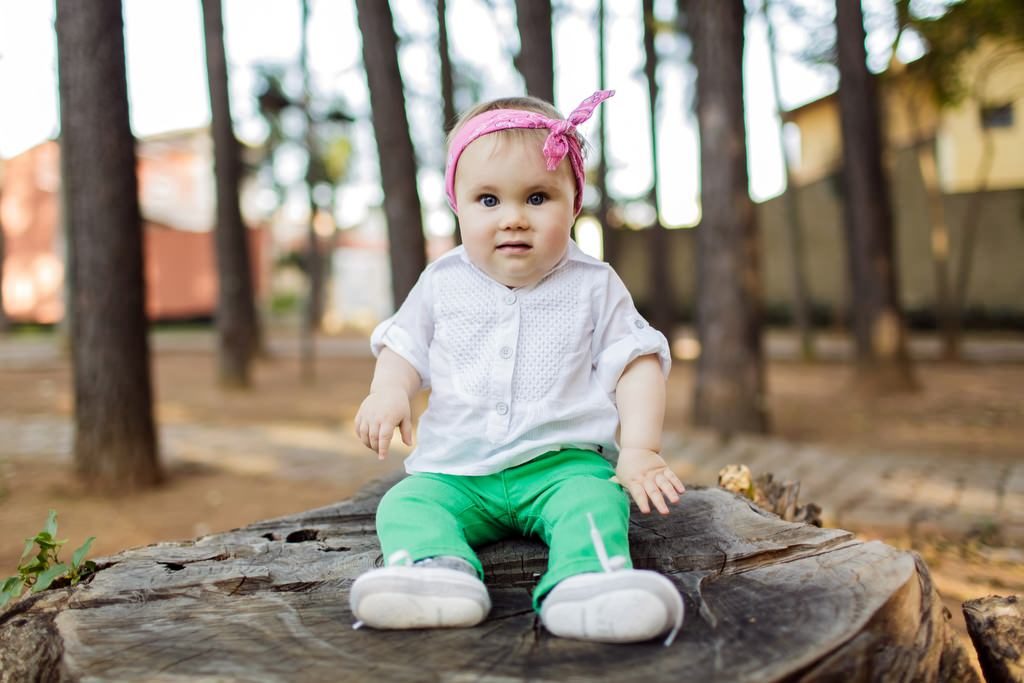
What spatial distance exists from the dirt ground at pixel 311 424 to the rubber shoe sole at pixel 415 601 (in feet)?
8.43

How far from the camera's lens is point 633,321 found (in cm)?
207

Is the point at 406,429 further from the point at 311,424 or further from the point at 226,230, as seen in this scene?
the point at 226,230

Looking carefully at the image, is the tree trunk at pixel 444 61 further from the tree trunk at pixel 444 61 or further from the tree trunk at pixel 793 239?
the tree trunk at pixel 793 239

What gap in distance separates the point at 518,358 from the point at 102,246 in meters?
3.66

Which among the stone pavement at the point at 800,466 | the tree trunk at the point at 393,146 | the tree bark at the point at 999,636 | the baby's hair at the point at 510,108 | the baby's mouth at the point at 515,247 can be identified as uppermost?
the tree trunk at the point at 393,146

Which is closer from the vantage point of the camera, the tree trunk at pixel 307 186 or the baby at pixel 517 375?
the baby at pixel 517 375

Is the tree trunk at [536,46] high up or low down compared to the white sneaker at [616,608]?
up

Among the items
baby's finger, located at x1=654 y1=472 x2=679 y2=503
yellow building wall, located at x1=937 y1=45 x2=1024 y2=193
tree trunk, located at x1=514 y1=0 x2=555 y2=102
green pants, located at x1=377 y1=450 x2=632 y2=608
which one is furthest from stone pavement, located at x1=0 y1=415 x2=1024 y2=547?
yellow building wall, located at x1=937 y1=45 x2=1024 y2=193

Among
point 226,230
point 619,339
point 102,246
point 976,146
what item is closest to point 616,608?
point 619,339

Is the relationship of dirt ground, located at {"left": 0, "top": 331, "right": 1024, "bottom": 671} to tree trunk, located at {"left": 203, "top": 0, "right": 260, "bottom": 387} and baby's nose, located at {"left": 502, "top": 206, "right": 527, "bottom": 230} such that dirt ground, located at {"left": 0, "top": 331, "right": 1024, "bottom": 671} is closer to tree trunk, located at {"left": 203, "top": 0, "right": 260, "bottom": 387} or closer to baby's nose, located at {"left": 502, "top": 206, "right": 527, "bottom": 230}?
tree trunk, located at {"left": 203, "top": 0, "right": 260, "bottom": 387}

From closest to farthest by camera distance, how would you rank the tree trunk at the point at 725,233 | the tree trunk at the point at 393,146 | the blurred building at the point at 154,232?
the tree trunk at the point at 393,146 → the tree trunk at the point at 725,233 → the blurred building at the point at 154,232

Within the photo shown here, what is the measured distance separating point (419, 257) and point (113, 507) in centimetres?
301

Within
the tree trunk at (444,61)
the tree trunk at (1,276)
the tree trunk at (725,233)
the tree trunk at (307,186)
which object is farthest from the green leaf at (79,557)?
the tree trunk at (1,276)

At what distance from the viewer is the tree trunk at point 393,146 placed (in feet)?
19.9
